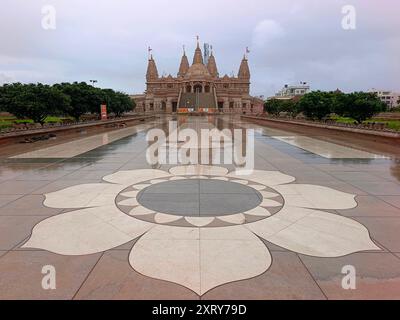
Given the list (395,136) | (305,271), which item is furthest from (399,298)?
(395,136)

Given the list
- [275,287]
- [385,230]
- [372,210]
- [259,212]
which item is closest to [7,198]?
[259,212]

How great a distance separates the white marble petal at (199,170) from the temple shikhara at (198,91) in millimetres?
82212

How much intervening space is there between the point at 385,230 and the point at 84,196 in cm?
721

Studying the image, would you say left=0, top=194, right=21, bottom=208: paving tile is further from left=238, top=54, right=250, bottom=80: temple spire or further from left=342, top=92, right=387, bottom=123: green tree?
left=238, top=54, right=250, bottom=80: temple spire

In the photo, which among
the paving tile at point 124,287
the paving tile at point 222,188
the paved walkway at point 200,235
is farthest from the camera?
the paving tile at point 222,188

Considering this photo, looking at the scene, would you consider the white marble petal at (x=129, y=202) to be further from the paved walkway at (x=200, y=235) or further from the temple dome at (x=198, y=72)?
the temple dome at (x=198, y=72)

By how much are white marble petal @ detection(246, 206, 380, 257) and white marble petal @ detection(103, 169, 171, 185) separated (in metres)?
4.96

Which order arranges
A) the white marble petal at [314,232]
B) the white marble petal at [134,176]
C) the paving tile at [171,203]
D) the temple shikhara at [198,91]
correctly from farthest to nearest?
the temple shikhara at [198,91], the white marble petal at [134,176], the paving tile at [171,203], the white marble petal at [314,232]

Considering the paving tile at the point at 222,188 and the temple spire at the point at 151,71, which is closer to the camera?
the paving tile at the point at 222,188

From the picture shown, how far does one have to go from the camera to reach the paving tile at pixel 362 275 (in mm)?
3723

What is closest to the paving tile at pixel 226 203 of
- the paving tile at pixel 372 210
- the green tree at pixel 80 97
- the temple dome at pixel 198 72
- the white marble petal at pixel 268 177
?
the white marble petal at pixel 268 177

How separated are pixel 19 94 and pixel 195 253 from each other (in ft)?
94.3

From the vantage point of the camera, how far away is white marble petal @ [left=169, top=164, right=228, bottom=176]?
1080cm
